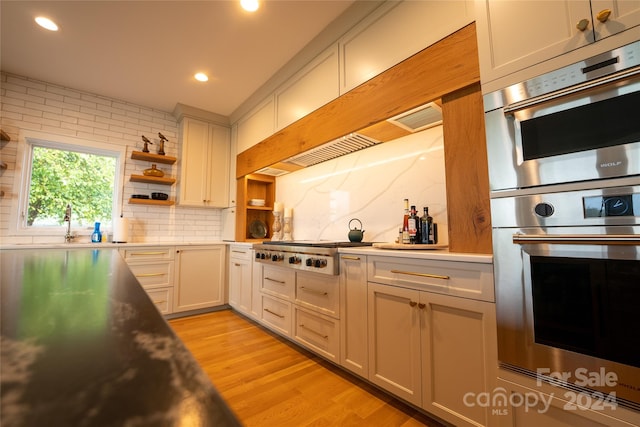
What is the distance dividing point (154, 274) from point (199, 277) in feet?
1.60

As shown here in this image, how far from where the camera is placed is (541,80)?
112 cm

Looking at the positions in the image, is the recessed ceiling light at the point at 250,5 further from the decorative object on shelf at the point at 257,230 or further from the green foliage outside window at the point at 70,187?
the green foliage outside window at the point at 70,187

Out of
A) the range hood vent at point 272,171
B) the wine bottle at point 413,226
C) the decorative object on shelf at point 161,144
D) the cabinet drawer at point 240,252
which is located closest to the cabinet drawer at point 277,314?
the cabinet drawer at point 240,252

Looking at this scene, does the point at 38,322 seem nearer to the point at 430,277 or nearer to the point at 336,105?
the point at 430,277

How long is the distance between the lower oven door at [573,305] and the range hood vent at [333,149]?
4.58 ft

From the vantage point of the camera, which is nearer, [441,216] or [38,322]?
[38,322]

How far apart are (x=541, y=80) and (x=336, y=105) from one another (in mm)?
1389

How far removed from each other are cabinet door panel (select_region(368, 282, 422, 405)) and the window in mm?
3413

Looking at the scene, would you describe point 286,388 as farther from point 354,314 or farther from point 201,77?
point 201,77

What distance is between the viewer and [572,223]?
102 cm

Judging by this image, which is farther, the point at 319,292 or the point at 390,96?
the point at 319,292

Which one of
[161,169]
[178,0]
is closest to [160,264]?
[161,169]

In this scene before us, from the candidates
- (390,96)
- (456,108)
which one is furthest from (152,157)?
(456,108)

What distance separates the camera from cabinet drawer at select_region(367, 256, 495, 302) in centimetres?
126
